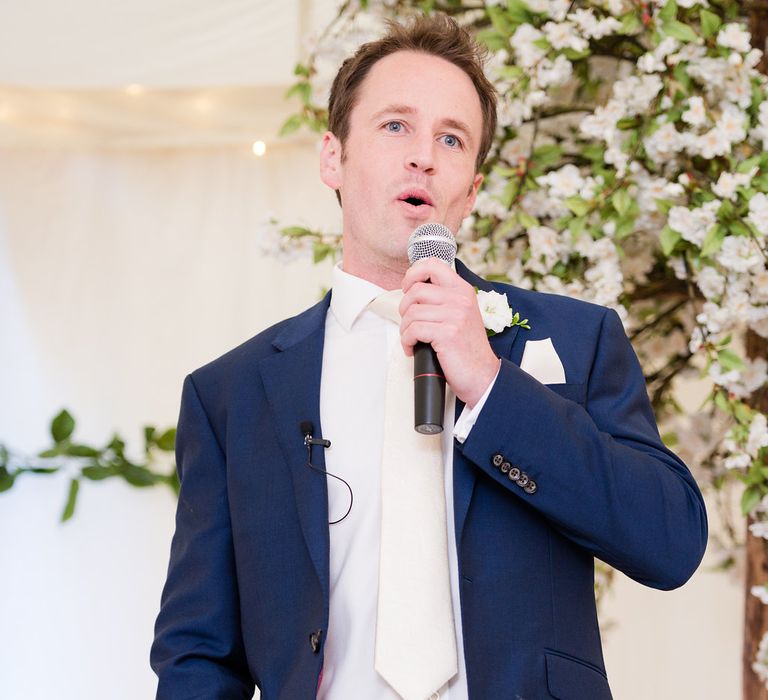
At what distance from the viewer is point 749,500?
89.0 inches

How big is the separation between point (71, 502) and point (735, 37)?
2300 mm

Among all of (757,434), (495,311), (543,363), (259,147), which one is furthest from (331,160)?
(259,147)

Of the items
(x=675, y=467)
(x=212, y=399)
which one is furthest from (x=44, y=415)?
(x=675, y=467)

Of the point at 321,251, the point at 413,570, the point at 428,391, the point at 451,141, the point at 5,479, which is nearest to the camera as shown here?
the point at 428,391

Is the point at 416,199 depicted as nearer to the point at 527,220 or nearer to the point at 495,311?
the point at 495,311

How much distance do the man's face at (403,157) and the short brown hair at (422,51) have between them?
0.03m

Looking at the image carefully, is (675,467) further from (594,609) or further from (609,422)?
(594,609)

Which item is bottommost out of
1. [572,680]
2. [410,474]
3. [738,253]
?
[572,680]

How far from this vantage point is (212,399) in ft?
6.21

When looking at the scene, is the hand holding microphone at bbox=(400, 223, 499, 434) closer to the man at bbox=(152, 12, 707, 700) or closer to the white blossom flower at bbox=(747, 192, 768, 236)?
the man at bbox=(152, 12, 707, 700)

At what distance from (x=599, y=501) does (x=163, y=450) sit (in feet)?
7.23

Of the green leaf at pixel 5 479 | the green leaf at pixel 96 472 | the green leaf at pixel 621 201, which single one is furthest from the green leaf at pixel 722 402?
the green leaf at pixel 5 479

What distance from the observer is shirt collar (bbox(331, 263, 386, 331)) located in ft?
6.07

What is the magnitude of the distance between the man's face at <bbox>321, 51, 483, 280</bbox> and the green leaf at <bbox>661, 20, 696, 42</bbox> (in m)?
0.53
